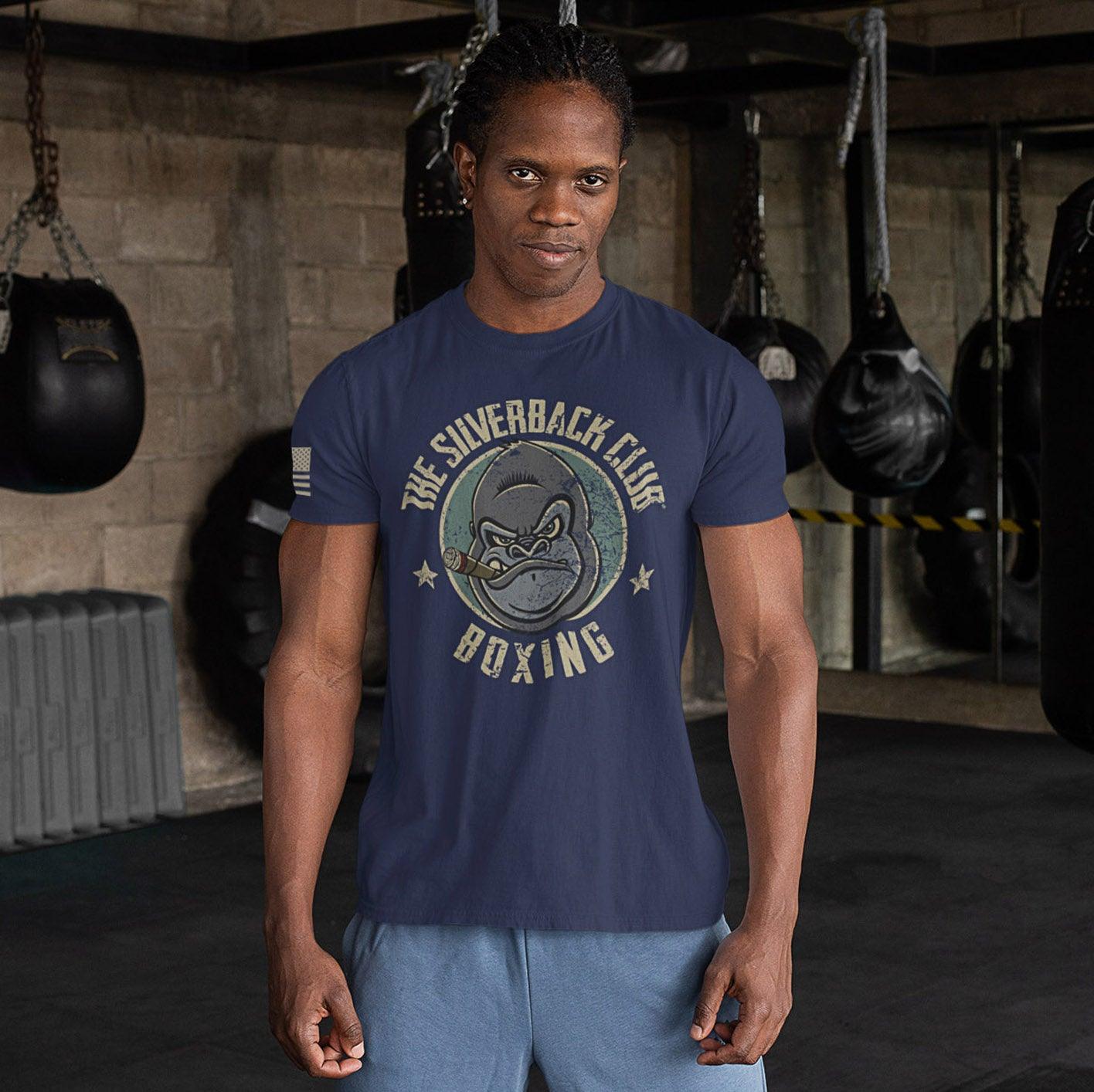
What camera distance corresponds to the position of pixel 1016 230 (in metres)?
6.44

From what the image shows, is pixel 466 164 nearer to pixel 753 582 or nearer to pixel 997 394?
pixel 753 582

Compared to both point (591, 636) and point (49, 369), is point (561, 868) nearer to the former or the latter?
point (591, 636)

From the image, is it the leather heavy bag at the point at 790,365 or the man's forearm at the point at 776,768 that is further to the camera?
the leather heavy bag at the point at 790,365

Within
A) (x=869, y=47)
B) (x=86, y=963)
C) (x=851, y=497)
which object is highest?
(x=869, y=47)

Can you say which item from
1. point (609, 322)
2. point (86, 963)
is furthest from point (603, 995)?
point (86, 963)

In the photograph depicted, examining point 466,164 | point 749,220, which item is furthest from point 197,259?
point 466,164

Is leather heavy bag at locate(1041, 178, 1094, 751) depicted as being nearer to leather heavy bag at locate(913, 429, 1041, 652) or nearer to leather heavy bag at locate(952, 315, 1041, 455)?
leather heavy bag at locate(952, 315, 1041, 455)

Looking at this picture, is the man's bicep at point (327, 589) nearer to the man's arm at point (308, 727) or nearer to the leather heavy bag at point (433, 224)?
the man's arm at point (308, 727)

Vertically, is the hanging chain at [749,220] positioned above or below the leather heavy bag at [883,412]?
above

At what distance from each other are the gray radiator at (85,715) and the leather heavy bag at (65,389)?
0.81 metres

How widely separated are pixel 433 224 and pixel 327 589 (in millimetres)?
2196

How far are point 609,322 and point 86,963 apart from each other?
2.93 meters

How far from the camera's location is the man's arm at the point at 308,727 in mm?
1592

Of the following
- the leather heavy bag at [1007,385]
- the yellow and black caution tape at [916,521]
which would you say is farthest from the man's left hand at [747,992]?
the yellow and black caution tape at [916,521]
